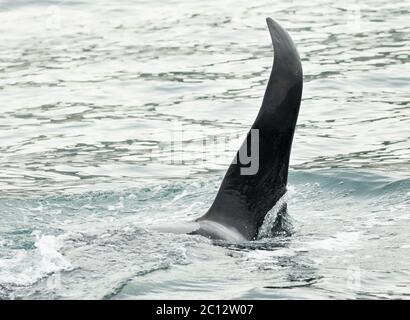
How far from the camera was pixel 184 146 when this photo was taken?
13000mm

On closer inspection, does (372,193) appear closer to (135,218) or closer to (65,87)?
(135,218)

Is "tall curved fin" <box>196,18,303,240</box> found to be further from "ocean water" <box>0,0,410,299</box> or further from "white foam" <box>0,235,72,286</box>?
"white foam" <box>0,235,72,286</box>

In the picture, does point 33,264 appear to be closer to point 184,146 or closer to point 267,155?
point 267,155

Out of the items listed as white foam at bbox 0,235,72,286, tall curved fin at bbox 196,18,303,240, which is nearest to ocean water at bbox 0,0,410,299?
white foam at bbox 0,235,72,286

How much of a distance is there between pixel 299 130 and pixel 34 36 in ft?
23.0

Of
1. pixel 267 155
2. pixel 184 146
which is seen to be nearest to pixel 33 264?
pixel 267 155

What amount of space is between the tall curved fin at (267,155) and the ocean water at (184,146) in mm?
266

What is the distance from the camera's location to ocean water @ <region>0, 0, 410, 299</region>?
296 inches

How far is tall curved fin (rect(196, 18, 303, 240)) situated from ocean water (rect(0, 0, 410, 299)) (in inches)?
10.5

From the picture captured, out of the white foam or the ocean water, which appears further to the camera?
the ocean water

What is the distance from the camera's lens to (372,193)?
10430 millimetres

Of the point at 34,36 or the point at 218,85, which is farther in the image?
the point at 34,36

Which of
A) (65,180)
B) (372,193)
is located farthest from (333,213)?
(65,180)

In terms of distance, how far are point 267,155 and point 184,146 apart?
16.1ft
